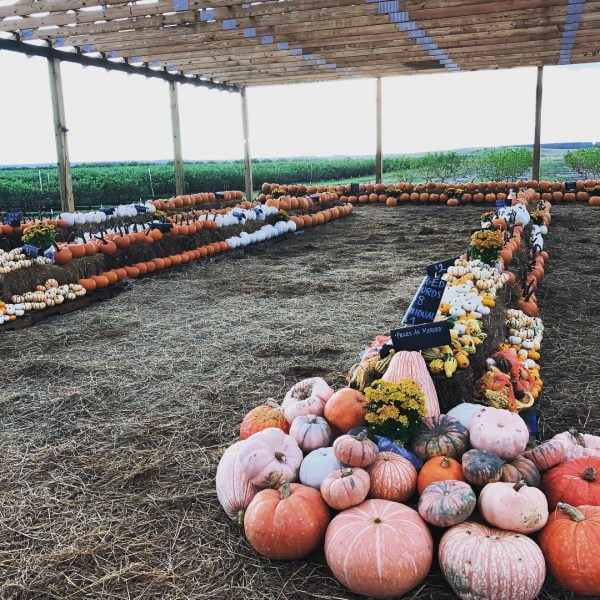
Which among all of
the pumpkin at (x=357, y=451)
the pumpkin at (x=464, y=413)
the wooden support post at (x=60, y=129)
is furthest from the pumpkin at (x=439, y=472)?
the wooden support post at (x=60, y=129)

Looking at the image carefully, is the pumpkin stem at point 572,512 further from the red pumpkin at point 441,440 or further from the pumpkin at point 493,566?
the red pumpkin at point 441,440

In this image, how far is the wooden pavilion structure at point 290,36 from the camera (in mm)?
9172

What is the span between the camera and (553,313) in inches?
237

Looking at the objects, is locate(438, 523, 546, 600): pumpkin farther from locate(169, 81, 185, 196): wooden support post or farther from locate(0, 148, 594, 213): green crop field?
locate(169, 81, 185, 196): wooden support post

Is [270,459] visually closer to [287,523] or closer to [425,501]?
[287,523]

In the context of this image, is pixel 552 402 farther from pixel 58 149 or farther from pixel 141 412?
pixel 58 149

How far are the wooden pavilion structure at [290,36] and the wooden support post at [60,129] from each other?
20mm

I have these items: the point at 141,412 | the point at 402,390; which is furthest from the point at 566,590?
the point at 141,412

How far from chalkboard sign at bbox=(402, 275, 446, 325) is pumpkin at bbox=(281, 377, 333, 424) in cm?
80

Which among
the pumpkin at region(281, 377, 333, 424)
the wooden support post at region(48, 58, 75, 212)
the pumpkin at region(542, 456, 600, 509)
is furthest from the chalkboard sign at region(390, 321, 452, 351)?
the wooden support post at region(48, 58, 75, 212)

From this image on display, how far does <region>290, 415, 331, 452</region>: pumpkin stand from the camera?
2.82 m

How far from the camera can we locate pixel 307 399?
3.11 meters

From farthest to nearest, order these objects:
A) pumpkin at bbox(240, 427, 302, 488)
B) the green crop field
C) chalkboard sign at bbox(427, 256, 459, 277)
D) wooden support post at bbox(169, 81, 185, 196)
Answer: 1. the green crop field
2. wooden support post at bbox(169, 81, 185, 196)
3. chalkboard sign at bbox(427, 256, 459, 277)
4. pumpkin at bbox(240, 427, 302, 488)

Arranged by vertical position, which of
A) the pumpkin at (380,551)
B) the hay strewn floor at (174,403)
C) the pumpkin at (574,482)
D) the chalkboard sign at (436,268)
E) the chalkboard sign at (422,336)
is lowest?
the hay strewn floor at (174,403)
